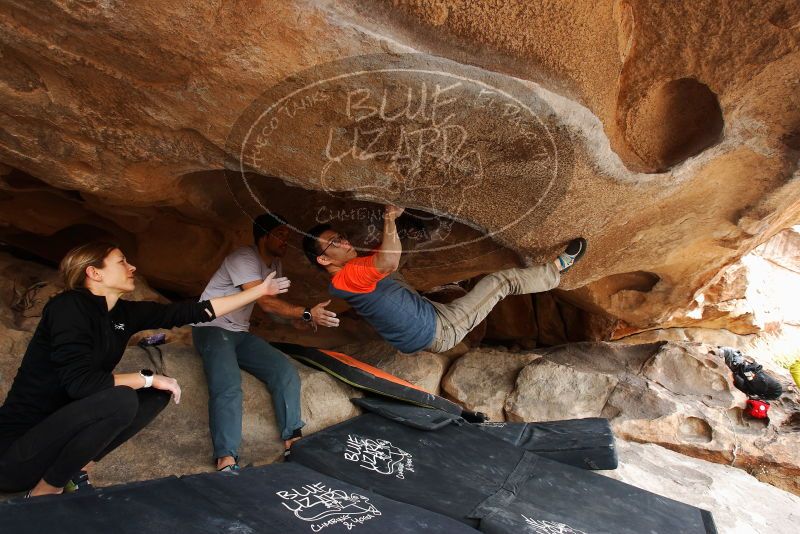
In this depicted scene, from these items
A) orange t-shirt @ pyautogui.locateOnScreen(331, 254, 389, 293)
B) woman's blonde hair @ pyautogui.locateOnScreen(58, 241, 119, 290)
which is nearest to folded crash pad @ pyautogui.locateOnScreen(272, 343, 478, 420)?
orange t-shirt @ pyautogui.locateOnScreen(331, 254, 389, 293)

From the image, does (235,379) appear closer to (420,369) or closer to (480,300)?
(480,300)

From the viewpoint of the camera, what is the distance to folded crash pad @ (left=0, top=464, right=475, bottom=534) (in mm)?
1436

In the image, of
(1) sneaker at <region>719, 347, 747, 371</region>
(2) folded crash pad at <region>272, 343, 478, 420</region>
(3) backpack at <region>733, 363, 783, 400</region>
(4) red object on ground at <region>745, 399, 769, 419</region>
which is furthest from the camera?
(1) sneaker at <region>719, 347, 747, 371</region>

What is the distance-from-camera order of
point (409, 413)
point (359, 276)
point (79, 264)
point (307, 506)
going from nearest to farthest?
point (307, 506), point (79, 264), point (359, 276), point (409, 413)

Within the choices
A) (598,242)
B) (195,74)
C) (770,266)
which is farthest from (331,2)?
(770,266)

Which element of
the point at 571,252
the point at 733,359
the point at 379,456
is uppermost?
the point at 571,252

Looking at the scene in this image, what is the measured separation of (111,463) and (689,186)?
3093 mm

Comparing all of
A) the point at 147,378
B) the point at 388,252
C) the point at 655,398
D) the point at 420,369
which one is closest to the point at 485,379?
the point at 420,369

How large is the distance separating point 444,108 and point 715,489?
2.34 metres

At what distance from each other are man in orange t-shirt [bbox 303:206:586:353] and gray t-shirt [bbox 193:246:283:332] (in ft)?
0.93

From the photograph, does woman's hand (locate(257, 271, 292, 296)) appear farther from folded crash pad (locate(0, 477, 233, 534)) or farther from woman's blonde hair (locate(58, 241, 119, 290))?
folded crash pad (locate(0, 477, 233, 534))

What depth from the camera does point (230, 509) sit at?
1653 mm

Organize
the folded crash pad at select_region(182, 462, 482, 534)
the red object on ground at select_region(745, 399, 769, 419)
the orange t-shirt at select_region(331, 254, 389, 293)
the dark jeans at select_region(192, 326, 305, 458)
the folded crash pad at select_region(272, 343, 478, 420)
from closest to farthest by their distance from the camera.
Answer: the folded crash pad at select_region(182, 462, 482, 534) → the dark jeans at select_region(192, 326, 305, 458) → the orange t-shirt at select_region(331, 254, 389, 293) → the folded crash pad at select_region(272, 343, 478, 420) → the red object on ground at select_region(745, 399, 769, 419)

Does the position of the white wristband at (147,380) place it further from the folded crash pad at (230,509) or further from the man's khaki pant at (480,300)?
the man's khaki pant at (480,300)
